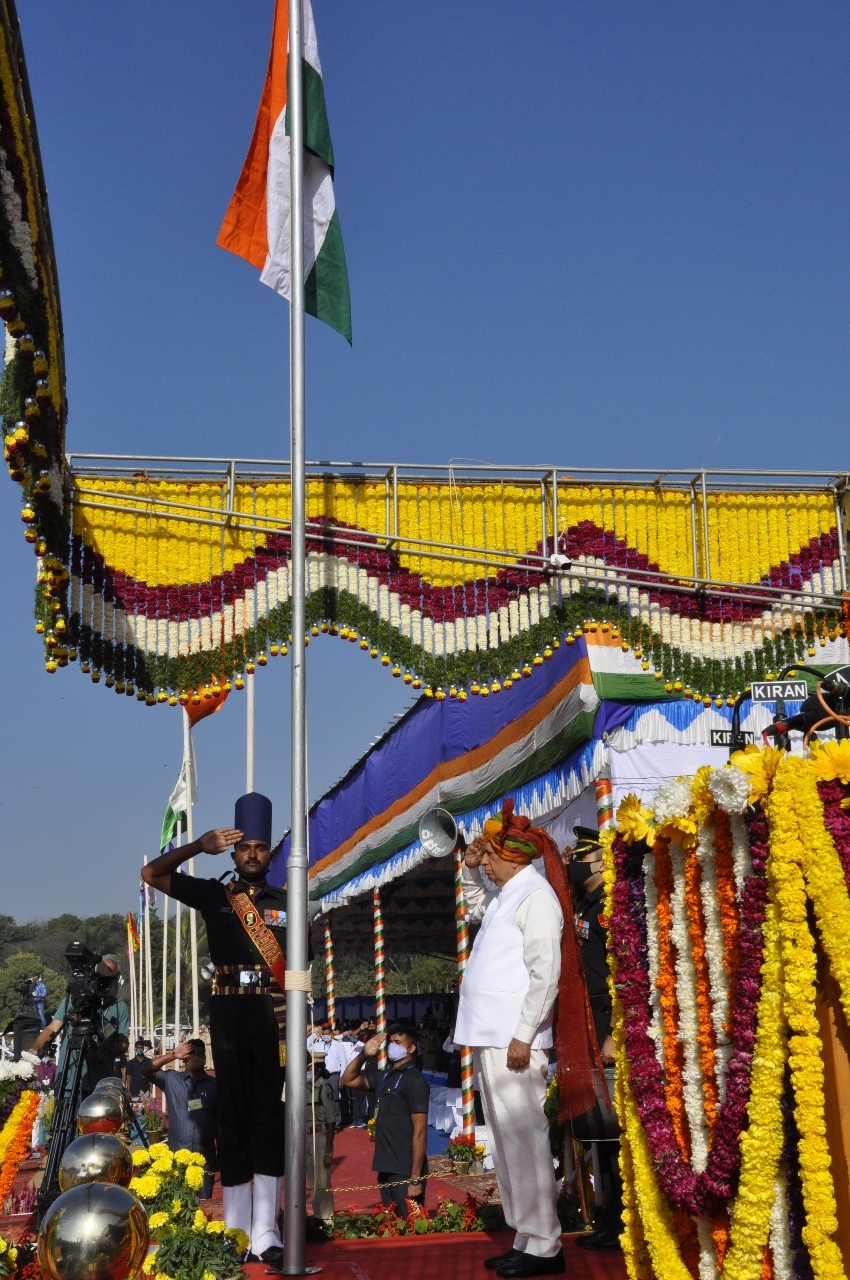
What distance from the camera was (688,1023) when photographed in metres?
3.93

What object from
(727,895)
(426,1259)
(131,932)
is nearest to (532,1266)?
(426,1259)

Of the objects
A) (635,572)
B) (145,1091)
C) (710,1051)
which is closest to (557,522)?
(635,572)

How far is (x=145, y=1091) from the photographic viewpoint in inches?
836

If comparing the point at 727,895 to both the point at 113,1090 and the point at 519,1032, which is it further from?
the point at 113,1090

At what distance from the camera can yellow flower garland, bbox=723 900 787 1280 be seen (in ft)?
11.3

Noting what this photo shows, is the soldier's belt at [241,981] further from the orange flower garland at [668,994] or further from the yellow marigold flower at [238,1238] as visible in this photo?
the orange flower garland at [668,994]

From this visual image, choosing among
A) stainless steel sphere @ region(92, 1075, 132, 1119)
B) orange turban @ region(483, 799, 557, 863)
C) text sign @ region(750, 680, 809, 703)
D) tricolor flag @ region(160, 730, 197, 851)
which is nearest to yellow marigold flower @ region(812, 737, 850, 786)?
text sign @ region(750, 680, 809, 703)

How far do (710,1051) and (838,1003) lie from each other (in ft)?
1.87

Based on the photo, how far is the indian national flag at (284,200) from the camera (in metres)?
7.85

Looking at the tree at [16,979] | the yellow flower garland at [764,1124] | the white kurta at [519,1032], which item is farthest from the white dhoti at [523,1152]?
the tree at [16,979]

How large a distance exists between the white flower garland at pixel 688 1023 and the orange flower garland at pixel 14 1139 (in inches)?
277

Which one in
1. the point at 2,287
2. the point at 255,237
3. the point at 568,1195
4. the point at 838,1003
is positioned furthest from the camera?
the point at 255,237

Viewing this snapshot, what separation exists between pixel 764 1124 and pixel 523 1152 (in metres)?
1.83

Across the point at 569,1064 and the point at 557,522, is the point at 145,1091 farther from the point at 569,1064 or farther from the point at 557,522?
the point at 569,1064
